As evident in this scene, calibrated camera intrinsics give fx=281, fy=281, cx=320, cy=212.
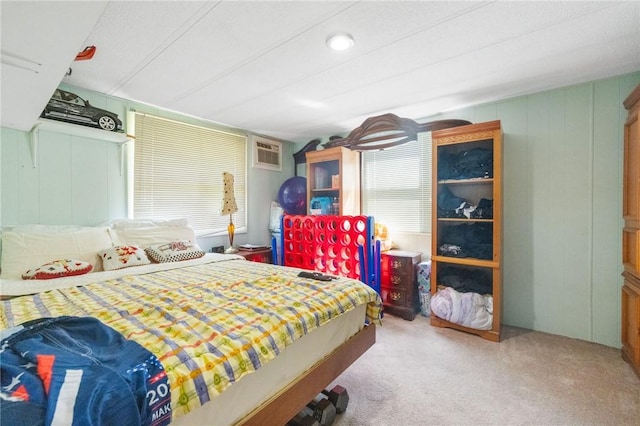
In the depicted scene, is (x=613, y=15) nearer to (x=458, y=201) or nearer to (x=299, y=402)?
(x=458, y=201)

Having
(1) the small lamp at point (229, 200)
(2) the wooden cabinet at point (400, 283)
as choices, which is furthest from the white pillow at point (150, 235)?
(2) the wooden cabinet at point (400, 283)

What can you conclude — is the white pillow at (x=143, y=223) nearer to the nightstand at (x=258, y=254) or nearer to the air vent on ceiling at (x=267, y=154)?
the nightstand at (x=258, y=254)

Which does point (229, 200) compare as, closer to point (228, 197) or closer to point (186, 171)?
point (228, 197)

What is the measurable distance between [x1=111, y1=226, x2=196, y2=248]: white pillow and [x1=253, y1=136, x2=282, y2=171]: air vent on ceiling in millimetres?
1493

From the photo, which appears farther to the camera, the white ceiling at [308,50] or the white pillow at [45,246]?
the white pillow at [45,246]

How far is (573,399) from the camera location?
68.5 inches

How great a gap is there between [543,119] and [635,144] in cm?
73

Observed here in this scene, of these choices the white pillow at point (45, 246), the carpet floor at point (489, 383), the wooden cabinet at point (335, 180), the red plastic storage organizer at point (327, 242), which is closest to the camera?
the carpet floor at point (489, 383)

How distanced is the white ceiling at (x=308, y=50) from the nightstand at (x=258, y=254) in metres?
1.63

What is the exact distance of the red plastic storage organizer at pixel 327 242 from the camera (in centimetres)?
288

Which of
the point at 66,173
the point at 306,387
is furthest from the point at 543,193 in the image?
the point at 66,173

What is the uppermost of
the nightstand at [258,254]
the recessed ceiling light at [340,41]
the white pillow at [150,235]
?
the recessed ceiling light at [340,41]

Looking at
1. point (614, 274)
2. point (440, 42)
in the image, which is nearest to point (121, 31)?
point (440, 42)

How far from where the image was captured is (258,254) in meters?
3.42
